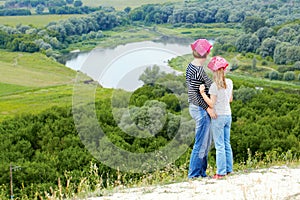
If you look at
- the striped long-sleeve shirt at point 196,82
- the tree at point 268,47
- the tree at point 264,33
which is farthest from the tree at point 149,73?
the tree at point 264,33

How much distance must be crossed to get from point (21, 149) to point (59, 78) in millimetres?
37287

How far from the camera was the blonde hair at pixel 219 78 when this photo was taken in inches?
284

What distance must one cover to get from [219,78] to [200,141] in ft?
3.36

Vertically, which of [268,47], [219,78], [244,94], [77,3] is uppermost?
[219,78]

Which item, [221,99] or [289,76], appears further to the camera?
[289,76]

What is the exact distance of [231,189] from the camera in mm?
6586

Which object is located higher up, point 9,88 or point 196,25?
point 196,25

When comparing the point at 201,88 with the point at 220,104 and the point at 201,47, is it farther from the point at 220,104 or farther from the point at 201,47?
the point at 201,47

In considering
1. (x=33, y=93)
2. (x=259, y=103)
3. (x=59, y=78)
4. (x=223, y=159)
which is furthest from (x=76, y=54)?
(x=223, y=159)

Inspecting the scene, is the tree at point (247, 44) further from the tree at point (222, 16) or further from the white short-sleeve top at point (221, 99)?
the white short-sleeve top at point (221, 99)

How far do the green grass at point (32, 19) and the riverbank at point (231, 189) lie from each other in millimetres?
90886

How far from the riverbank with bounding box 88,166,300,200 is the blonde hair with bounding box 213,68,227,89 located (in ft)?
4.40

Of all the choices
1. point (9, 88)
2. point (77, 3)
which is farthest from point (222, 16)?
point (9, 88)

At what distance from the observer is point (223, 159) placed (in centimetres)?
746
